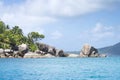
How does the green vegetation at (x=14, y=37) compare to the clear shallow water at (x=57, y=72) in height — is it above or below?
above

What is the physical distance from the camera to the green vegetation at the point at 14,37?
474ft

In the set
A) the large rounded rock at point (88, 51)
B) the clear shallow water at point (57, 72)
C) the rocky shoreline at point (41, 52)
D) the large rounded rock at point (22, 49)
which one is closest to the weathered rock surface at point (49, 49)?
the rocky shoreline at point (41, 52)

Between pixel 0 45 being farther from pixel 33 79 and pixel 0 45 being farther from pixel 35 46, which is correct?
pixel 33 79

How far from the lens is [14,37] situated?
14975cm

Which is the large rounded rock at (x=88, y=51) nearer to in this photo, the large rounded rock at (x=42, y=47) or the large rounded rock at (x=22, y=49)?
the large rounded rock at (x=42, y=47)

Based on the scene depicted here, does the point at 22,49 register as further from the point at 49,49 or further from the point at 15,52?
the point at 49,49

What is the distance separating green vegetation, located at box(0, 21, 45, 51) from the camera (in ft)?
474

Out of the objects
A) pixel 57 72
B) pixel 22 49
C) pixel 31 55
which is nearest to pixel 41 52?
pixel 31 55

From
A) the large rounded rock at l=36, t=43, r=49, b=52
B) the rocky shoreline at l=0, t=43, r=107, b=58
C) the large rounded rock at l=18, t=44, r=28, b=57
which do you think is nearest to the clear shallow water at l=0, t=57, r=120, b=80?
the rocky shoreline at l=0, t=43, r=107, b=58

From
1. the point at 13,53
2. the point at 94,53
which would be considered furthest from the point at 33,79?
the point at 94,53

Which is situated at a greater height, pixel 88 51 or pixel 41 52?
pixel 88 51

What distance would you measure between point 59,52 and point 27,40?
652 inches

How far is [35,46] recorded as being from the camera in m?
156

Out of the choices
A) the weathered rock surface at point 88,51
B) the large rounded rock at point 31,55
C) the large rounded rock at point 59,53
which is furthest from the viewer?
the weathered rock surface at point 88,51
